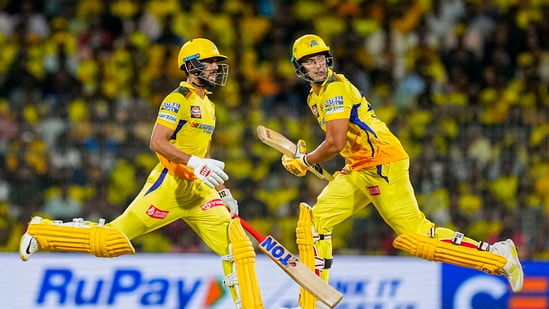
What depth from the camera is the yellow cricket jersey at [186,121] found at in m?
9.09

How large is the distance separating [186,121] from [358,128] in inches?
56.2

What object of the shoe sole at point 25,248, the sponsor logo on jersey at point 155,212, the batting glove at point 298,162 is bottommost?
the shoe sole at point 25,248

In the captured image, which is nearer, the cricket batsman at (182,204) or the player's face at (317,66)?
the cricket batsman at (182,204)

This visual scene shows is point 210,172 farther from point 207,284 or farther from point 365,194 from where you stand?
point 207,284

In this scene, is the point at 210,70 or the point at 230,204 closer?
the point at 210,70

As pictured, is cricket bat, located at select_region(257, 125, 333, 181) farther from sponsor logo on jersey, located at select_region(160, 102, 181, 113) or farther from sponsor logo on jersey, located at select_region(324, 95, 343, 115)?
sponsor logo on jersey, located at select_region(160, 102, 181, 113)

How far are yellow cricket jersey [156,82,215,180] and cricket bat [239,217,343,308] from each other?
734 mm

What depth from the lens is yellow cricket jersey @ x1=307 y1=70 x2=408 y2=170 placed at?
9.30 meters

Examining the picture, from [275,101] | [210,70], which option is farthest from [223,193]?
[275,101]

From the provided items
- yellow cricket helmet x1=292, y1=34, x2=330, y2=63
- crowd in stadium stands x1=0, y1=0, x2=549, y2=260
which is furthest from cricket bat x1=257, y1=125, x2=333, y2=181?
crowd in stadium stands x1=0, y1=0, x2=549, y2=260

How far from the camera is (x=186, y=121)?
9.26 metres

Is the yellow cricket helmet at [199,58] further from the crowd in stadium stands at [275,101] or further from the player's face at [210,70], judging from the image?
the crowd in stadium stands at [275,101]

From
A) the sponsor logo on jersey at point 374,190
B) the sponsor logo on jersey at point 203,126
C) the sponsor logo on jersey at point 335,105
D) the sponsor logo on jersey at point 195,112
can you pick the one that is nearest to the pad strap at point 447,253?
the sponsor logo on jersey at point 374,190

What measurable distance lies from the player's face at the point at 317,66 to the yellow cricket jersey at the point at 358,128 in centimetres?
6
